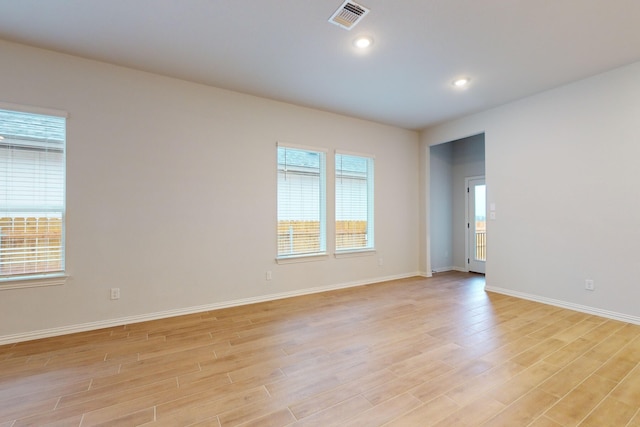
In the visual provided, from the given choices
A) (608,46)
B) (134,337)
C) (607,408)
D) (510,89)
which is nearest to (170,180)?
(134,337)

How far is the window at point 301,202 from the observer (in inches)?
177

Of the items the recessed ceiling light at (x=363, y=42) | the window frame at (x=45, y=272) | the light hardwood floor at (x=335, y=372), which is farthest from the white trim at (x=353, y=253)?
the window frame at (x=45, y=272)

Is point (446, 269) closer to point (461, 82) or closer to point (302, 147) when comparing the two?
point (461, 82)

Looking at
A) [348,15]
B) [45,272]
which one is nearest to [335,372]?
[348,15]

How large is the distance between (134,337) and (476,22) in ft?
14.7

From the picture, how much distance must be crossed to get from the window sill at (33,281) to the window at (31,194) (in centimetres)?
3

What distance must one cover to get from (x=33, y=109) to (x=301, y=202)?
3.26m

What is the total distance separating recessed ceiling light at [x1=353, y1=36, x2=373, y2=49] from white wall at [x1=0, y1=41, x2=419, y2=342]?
177 centimetres

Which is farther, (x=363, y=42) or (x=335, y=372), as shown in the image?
(x=363, y=42)

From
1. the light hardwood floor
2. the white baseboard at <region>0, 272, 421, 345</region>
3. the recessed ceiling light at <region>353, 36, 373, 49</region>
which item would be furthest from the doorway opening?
the recessed ceiling light at <region>353, 36, 373, 49</region>

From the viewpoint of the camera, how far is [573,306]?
3783mm

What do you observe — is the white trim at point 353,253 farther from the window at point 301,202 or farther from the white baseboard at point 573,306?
the white baseboard at point 573,306

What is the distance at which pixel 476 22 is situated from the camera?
261 centimetres

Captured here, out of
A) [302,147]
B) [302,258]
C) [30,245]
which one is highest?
[302,147]
